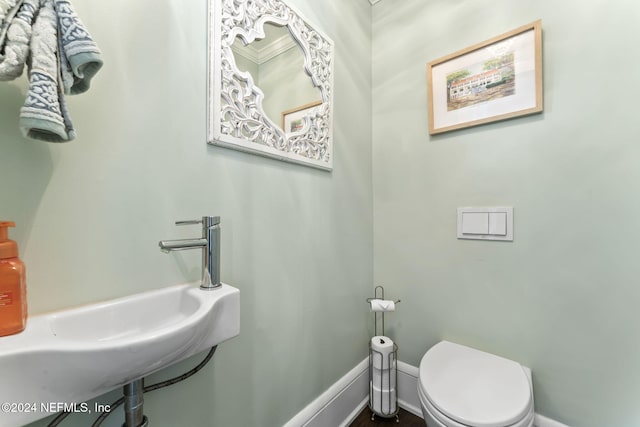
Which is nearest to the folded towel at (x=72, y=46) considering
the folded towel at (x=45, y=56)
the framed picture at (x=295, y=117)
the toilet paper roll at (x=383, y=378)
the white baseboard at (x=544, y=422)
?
the folded towel at (x=45, y=56)

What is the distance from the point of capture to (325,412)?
3.77 ft

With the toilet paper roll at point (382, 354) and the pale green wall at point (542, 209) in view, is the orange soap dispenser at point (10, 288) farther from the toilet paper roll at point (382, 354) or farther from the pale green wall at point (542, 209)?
the pale green wall at point (542, 209)

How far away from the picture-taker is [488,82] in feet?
3.80

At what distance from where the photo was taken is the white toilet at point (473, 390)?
30.4 inches

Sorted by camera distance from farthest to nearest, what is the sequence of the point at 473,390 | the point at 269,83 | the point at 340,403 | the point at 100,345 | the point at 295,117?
1. the point at 340,403
2. the point at 295,117
3. the point at 269,83
4. the point at 473,390
5. the point at 100,345

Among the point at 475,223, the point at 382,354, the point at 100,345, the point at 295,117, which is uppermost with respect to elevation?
the point at 295,117

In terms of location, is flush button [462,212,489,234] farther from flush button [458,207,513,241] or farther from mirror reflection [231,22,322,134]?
mirror reflection [231,22,322,134]

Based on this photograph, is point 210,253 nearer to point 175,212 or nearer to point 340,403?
point 175,212

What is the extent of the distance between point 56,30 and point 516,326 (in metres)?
1.69

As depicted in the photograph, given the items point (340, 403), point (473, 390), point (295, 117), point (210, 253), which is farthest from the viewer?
point (340, 403)

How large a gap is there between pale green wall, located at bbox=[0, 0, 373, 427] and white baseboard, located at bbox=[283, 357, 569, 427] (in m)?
0.05

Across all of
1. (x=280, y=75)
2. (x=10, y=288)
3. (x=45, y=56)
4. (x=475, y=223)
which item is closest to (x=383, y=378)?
(x=475, y=223)

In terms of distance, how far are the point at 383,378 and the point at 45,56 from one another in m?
1.59

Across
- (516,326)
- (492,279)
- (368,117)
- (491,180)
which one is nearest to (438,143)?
(491,180)
